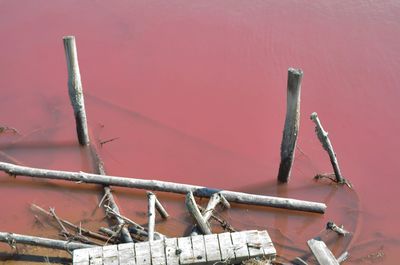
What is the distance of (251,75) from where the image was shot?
425 inches

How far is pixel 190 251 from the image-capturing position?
609 centimetres

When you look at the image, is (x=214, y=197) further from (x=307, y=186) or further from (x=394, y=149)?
(x=394, y=149)

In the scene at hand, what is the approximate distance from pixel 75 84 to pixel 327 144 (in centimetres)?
410

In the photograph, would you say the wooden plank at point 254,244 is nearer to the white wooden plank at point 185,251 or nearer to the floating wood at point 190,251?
the floating wood at point 190,251

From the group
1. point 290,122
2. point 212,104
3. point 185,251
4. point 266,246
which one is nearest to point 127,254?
point 185,251

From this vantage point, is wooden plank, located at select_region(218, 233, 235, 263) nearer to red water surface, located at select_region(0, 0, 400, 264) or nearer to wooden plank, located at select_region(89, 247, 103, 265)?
wooden plank, located at select_region(89, 247, 103, 265)

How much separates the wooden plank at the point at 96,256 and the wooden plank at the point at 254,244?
5.70 feet

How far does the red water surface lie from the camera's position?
8102 mm

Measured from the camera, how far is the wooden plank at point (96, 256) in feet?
19.6

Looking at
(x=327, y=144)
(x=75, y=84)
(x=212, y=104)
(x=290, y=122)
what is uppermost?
(x=212, y=104)

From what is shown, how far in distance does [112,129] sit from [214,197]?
286 centimetres


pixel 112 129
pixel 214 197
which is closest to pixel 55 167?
pixel 112 129

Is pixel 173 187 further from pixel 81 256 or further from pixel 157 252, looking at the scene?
pixel 81 256

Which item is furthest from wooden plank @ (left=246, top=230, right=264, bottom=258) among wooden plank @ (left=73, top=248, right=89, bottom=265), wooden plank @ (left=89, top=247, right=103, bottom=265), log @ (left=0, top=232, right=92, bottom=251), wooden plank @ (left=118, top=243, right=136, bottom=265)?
log @ (left=0, top=232, right=92, bottom=251)
